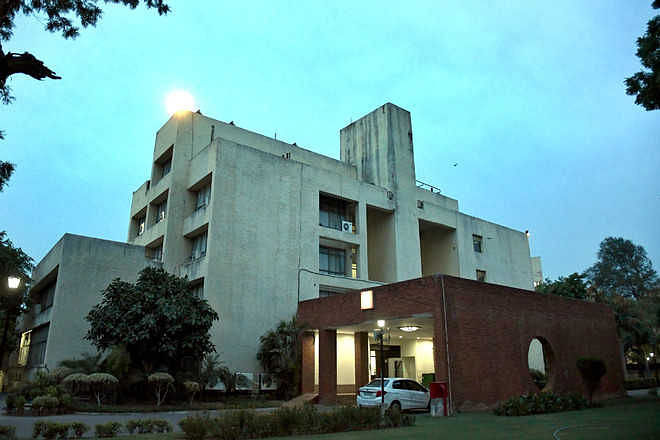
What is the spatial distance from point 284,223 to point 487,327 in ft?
46.0

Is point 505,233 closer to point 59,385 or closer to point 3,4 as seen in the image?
point 59,385

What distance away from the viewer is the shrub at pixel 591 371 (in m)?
24.9

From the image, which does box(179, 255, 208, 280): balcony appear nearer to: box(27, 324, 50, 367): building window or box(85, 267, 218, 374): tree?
box(85, 267, 218, 374): tree

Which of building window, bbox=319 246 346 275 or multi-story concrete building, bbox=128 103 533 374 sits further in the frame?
building window, bbox=319 246 346 275

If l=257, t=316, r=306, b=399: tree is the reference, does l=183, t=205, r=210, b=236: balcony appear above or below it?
above

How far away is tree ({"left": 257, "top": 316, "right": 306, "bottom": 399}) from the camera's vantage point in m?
26.9

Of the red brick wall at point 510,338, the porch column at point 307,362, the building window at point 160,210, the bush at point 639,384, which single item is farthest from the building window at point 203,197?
the bush at point 639,384

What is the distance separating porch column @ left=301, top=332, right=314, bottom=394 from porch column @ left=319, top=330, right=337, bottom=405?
1495mm

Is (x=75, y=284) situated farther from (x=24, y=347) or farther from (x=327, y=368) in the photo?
(x=327, y=368)

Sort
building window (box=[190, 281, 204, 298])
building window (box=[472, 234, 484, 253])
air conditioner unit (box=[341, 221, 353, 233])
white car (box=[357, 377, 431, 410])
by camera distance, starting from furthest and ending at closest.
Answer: building window (box=[472, 234, 484, 253])
air conditioner unit (box=[341, 221, 353, 233])
building window (box=[190, 281, 204, 298])
white car (box=[357, 377, 431, 410])

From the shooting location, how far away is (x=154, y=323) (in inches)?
891

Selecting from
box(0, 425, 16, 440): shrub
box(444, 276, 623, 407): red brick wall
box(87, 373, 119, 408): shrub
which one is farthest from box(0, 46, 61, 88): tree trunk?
box(444, 276, 623, 407): red brick wall

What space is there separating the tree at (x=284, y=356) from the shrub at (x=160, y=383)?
5657mm

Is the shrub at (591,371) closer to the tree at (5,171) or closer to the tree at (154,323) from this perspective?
the tree at (154,323)
